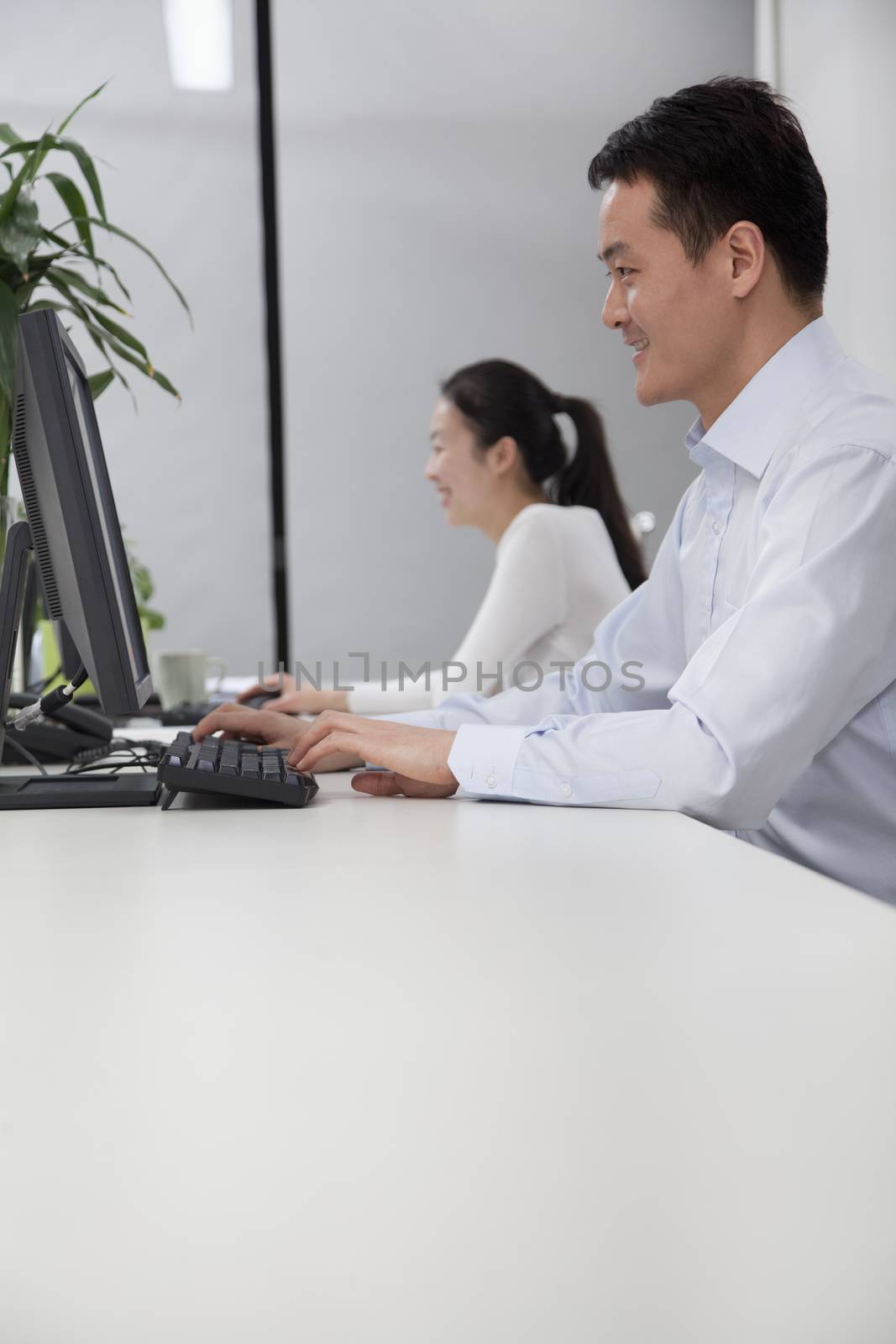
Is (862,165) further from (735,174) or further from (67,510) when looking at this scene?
(67,510)

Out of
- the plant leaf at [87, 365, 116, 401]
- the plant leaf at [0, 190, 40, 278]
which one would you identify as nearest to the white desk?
the plant leaf at [0, 190, 40, 278]

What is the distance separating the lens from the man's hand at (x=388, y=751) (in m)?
1.09

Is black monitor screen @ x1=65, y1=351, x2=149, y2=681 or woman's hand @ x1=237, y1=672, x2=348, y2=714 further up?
black monitor screen @ x1=65, y1=351, x2=149, y2=681

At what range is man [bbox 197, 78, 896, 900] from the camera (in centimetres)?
100

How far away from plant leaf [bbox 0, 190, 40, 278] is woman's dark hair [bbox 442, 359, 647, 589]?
1519 mm

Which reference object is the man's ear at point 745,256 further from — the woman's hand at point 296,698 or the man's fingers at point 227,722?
the woman's hand at point 296,698

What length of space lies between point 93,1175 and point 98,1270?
0.04 m

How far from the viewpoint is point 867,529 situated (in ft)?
3.38

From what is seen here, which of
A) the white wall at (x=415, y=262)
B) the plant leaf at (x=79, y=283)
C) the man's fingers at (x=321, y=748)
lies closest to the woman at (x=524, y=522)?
the plant leaf at (x=79, y=283)

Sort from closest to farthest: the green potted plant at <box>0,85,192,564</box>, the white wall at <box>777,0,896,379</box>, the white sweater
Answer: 1. the green potted plant at <box>0,85,192,564</box>
2. the white sweater
3. the white wall at <box>777,0,896,379</box>

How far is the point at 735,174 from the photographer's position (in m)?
1.29

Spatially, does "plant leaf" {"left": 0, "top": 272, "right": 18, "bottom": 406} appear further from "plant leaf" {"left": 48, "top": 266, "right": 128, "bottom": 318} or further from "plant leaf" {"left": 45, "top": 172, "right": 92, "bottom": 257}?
"plant leaf" {"left": 45, "top": 172, "right": 92, "bottom": 257}

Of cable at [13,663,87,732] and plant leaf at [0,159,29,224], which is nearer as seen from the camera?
cable at [13,663,87,732]

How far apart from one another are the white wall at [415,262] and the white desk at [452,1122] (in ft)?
13.1
